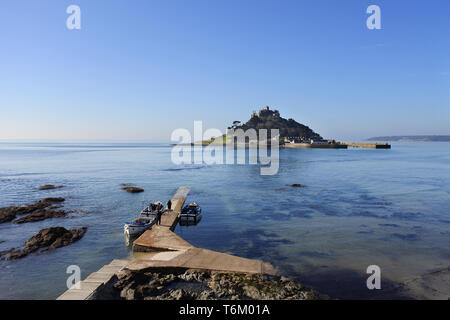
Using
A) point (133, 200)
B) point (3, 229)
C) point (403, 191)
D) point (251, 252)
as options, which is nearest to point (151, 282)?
point (251, 252)

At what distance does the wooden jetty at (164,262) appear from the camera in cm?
1512

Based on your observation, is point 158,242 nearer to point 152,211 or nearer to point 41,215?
point 152,211

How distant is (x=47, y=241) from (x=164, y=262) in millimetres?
13159

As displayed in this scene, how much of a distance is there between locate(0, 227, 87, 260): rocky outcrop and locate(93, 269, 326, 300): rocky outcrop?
36.6 feet

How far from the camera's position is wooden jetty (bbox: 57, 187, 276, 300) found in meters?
15.1

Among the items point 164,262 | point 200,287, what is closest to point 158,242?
point 164,262

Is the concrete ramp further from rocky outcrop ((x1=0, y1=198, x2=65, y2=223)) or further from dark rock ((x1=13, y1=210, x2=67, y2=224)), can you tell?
rocky outcrop ((x1=0, y1=198, x2=65, y2=223))

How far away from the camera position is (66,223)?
32.1 meters

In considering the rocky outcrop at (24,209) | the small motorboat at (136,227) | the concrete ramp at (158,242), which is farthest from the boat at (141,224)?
the rocky outcrop at (24,209)

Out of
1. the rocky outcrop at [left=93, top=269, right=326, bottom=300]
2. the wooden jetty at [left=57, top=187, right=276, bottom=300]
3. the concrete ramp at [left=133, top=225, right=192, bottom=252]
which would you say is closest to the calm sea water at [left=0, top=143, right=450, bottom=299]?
the concrete ramp at [left=133, top=225, right=192, bottom=252]

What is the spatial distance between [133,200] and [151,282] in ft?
97.0

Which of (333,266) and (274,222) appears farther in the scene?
(274,222)

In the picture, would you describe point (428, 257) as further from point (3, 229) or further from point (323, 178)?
point (323, 178)

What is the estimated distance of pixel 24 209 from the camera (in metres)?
37.1
